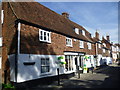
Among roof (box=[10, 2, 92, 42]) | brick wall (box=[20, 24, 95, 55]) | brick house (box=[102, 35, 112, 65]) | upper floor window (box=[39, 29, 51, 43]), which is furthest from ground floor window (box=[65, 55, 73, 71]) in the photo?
brick house (box=[102, 35, 112, 65])

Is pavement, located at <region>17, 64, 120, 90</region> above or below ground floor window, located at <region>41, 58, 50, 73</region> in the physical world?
below

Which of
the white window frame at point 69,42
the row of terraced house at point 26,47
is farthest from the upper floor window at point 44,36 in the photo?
the white window frame at point 69,42

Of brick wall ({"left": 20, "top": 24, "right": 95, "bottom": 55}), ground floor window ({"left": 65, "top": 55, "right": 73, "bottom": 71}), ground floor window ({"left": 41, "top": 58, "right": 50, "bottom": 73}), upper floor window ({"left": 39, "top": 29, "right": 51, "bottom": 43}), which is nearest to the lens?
brick wall ({"left": 20, "top": 24, "right": 95, "bottom": 55})

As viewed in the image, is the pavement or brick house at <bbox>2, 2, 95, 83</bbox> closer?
brick house at <bbox>2, 2, 95, 83</bbox>

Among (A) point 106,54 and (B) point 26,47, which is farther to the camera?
(A) point 106,54

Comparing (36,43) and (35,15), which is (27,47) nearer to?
(36,43)

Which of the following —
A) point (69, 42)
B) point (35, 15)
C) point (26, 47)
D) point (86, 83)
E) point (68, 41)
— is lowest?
point (86, 83)

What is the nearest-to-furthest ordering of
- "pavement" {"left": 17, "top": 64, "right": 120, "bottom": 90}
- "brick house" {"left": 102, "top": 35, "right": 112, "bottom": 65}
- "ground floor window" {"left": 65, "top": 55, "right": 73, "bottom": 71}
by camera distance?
1. "pavement" {"left": 17, "top": 64, "right": 120, "bottom": 90}
2. "ground floor window" {"left": 65, "top": 55, "right": 73, "bottom": 71}
3. "brick house" {"left": 102, "top": 35, "right": 112, "bottom": 65}

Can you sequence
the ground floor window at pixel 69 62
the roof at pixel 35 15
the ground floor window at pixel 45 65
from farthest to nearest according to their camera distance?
1. the ground floor window at pixel 69 62
2. the ground floor window at pixel 45 65
3. the roof at pixel 35 15

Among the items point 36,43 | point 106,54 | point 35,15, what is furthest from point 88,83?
point 106,54

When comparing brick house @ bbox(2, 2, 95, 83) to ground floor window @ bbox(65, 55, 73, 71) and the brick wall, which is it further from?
ground floor window @ bbox(65, 55, 73, 71)

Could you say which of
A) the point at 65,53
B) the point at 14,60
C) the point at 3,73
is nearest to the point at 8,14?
the point at 14,60

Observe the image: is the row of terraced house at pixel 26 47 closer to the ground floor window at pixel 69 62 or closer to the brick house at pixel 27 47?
the brick house at pixel 27 47

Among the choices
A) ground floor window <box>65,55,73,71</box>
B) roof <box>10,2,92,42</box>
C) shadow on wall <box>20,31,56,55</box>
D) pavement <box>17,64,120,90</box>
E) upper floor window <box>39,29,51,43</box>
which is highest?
roof <box>10,2,92,42</box>
